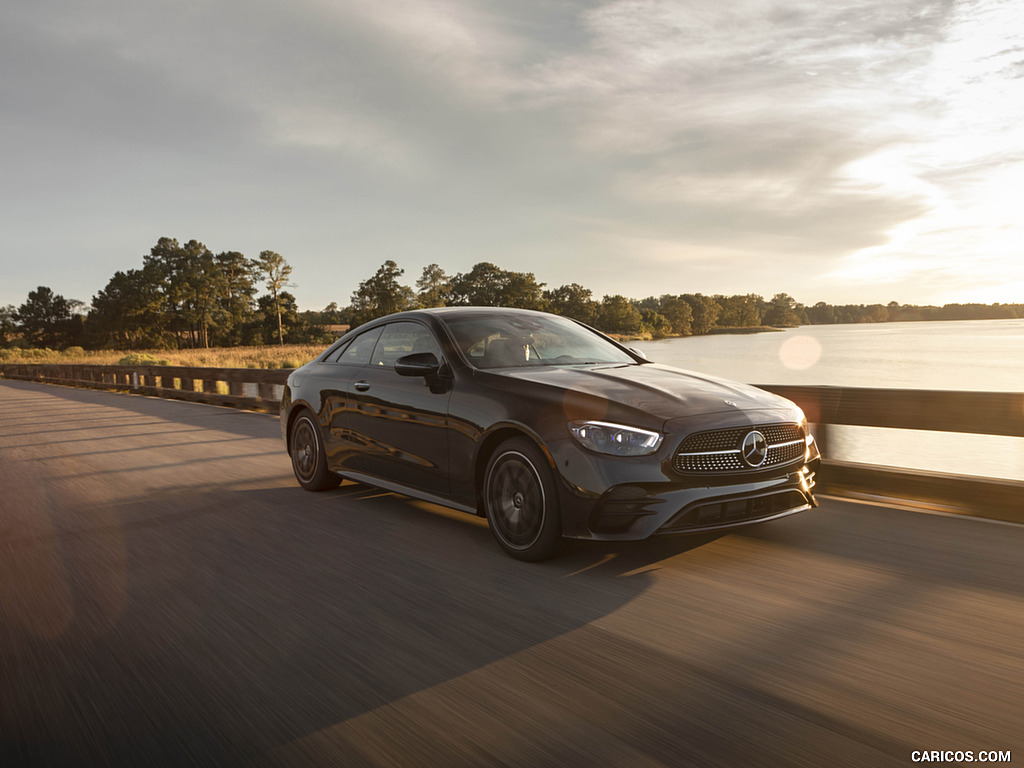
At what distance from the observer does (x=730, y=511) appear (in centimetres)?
413

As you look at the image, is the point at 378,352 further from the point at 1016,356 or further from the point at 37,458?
the point at 1016,356

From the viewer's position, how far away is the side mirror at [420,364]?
17.0 feet

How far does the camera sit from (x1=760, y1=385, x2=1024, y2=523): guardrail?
526 cm

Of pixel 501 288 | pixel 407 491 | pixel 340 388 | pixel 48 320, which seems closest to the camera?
pixel 407 491

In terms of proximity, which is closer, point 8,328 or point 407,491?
point 407,491

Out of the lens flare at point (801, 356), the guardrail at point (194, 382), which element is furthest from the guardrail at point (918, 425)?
the guardrail at point (194, 382)

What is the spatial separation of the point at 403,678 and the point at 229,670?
28.5 inches

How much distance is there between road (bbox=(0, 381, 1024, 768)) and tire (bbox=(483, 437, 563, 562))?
136mm

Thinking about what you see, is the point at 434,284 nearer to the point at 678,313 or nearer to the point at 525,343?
the point at 678,313

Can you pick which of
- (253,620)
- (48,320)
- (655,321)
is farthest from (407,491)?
(48,320)

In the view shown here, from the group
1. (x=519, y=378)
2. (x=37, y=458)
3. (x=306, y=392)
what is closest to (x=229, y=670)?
(x=519, y=378)

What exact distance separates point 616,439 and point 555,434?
352mm

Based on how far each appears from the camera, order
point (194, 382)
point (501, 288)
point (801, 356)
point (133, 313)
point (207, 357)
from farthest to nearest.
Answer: point (133, 313)
point (501, 288)
point (207, 357)
point (194, 382)
point (801, 356)

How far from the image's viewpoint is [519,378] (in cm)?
477
